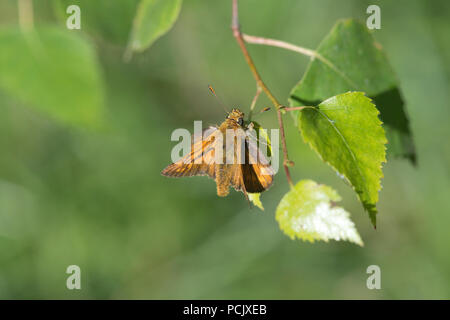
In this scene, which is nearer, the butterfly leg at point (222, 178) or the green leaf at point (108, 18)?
the butterfly leg at point (222, 178)

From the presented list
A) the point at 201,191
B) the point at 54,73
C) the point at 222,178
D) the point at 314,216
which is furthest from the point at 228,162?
the point at 201,191

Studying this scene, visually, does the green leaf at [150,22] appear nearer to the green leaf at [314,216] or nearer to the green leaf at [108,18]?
the green leaf at [108,18]

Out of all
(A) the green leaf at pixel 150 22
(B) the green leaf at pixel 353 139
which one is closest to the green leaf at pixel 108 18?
(A) the green leaf at pixel 150 22

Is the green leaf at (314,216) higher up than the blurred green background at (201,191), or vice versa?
the blurred green background at (201,191)

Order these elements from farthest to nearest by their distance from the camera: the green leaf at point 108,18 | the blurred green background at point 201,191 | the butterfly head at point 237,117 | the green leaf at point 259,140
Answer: the blurred green background at point 201,191 < the green leaf at point 108,18 < the butterfly head at point 237,117 < the green leaf at point 259,140

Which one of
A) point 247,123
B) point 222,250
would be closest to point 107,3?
point 247,123

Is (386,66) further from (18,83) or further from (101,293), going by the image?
(101,293)
